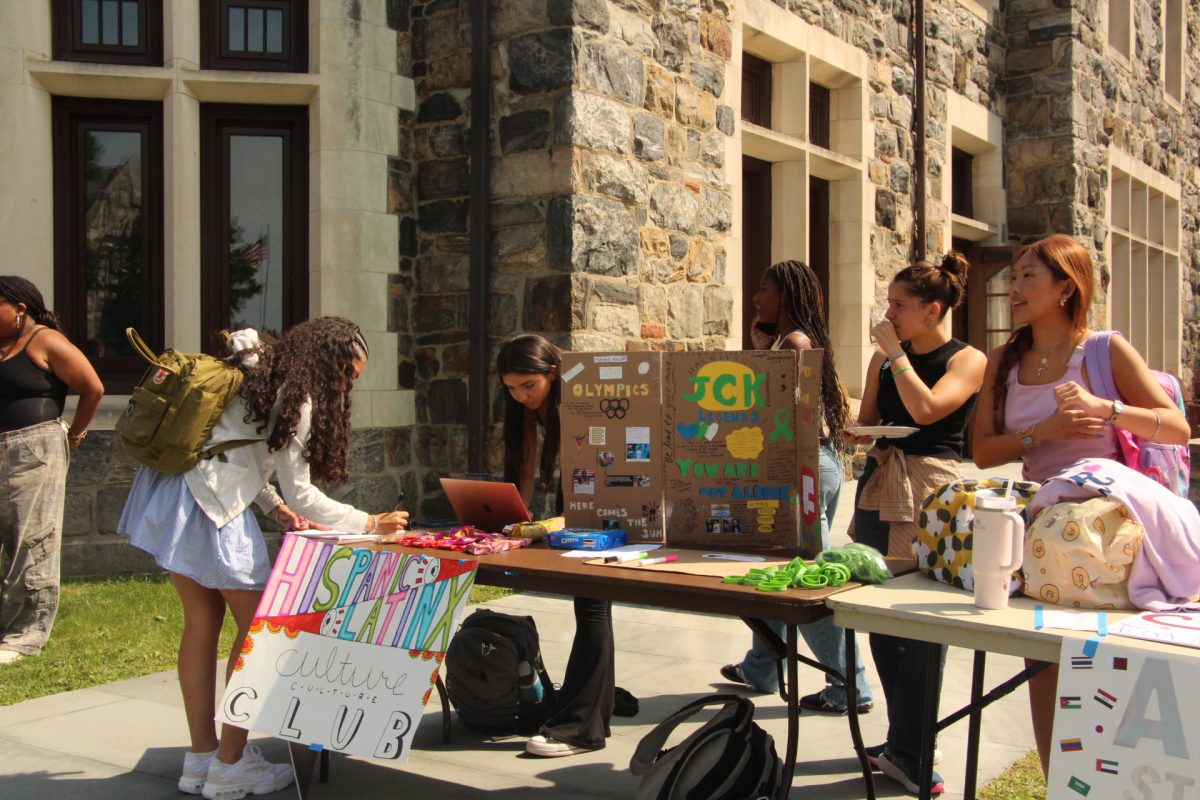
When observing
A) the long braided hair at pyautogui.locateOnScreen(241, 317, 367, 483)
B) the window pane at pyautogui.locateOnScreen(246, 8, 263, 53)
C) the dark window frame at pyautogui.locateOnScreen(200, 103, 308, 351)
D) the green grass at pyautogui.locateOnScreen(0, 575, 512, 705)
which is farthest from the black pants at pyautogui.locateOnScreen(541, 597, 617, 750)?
the window pane at pyautogui.locateOnScreen(246, 8, 263, 53)

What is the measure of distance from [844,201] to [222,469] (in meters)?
7.59

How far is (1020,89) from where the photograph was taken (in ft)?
43.1

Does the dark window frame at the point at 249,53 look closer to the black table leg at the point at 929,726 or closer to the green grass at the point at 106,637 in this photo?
the green grass at the point at 106,637

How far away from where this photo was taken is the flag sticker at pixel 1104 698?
2443 millimetres

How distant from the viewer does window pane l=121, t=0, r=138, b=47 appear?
7.19 m

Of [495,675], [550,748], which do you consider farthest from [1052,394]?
[495,675]

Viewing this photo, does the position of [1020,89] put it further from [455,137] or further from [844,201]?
[455,137]

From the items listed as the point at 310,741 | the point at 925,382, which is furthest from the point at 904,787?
the point at 310,741

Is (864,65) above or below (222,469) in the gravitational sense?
above

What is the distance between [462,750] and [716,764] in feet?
4.32

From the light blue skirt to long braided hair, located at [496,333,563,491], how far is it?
1.05 metres

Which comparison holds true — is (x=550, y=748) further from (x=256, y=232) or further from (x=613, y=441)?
(x=256, y=232)

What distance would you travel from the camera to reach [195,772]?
12.2 ft

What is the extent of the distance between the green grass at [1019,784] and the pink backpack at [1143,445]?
106 cm
